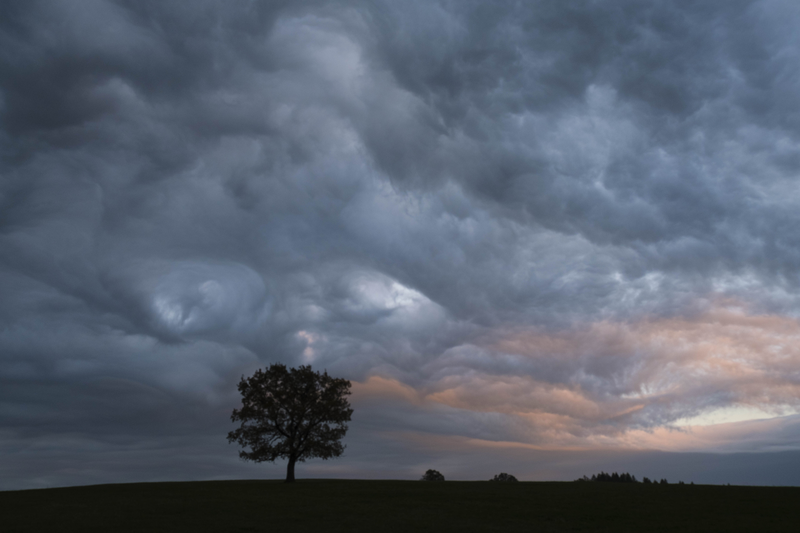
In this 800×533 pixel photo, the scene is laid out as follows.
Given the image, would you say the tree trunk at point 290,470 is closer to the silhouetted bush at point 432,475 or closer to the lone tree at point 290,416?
the lone tree at point 290,416

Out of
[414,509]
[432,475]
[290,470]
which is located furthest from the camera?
[432,475]

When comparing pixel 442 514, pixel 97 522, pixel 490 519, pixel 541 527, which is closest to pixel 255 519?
pixel 97 522

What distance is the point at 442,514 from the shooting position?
3656cm

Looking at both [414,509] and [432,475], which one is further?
[432,475]

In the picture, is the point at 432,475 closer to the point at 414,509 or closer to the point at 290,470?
the point at 290,470

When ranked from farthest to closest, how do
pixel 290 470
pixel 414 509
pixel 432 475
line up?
pixel 432 475 < pixel 290 470 < pixel 414 509

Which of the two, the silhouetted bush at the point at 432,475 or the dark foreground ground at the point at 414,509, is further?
the silhouetted bush at the point at 432,475

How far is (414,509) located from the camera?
127 feet

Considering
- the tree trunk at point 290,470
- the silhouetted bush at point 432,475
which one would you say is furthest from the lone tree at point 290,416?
the silhouetted bush at point 432,475

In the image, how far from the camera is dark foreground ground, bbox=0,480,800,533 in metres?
31.6

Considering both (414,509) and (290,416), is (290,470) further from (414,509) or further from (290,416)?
(414,509)

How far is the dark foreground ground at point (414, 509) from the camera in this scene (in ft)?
104

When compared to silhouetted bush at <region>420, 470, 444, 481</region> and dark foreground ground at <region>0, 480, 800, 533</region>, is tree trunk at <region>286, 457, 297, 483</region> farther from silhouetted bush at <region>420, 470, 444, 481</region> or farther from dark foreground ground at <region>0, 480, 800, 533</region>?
silhouetted bush at <region>420, 470, 444, 481</region>

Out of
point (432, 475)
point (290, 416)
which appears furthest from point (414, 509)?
point (432, 475)
